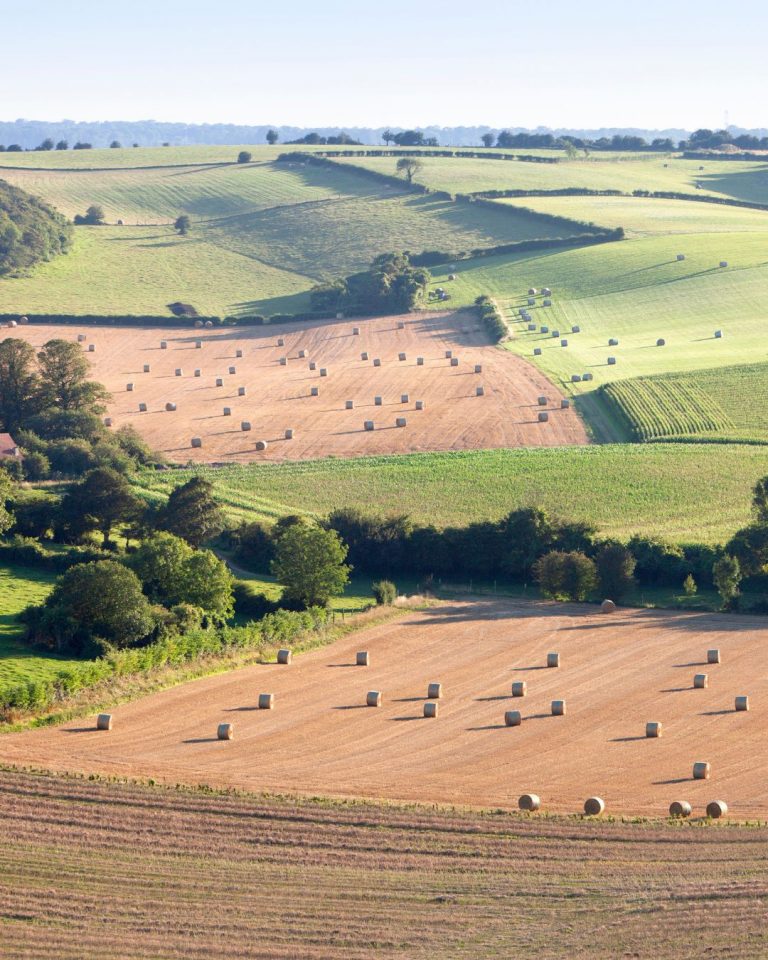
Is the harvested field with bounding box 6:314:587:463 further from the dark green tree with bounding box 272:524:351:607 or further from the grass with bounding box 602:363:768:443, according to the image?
the dark green tree with bounding box 272:524:351:607

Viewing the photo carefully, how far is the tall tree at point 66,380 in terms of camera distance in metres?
104

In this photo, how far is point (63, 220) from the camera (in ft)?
575

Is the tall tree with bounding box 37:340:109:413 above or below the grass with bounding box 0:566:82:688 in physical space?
above

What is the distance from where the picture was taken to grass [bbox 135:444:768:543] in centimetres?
8225

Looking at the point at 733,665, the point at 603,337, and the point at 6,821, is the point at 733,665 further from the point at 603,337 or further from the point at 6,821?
the point at 603,337

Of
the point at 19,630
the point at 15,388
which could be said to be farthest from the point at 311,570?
the point at 15,388

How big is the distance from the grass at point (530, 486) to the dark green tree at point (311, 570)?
11528 mm

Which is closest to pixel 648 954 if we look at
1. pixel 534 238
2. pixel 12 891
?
pixel 12 891

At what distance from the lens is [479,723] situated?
5506cm

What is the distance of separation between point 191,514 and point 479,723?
25.4 metres

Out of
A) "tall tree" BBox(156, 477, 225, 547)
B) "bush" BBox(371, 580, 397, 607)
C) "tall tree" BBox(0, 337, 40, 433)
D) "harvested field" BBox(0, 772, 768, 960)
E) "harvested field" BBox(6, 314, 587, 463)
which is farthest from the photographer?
"tall tree" BBox(0, 337, 40, 433)

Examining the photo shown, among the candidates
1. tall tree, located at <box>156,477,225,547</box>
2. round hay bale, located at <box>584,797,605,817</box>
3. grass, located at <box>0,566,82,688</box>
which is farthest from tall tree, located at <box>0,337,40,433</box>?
round hay bale, located at <box>584,797,605,817</box>

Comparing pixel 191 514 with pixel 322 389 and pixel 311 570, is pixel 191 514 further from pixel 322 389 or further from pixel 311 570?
pixel 322 389

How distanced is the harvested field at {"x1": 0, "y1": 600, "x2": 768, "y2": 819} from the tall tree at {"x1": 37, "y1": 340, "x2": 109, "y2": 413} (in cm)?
4181
